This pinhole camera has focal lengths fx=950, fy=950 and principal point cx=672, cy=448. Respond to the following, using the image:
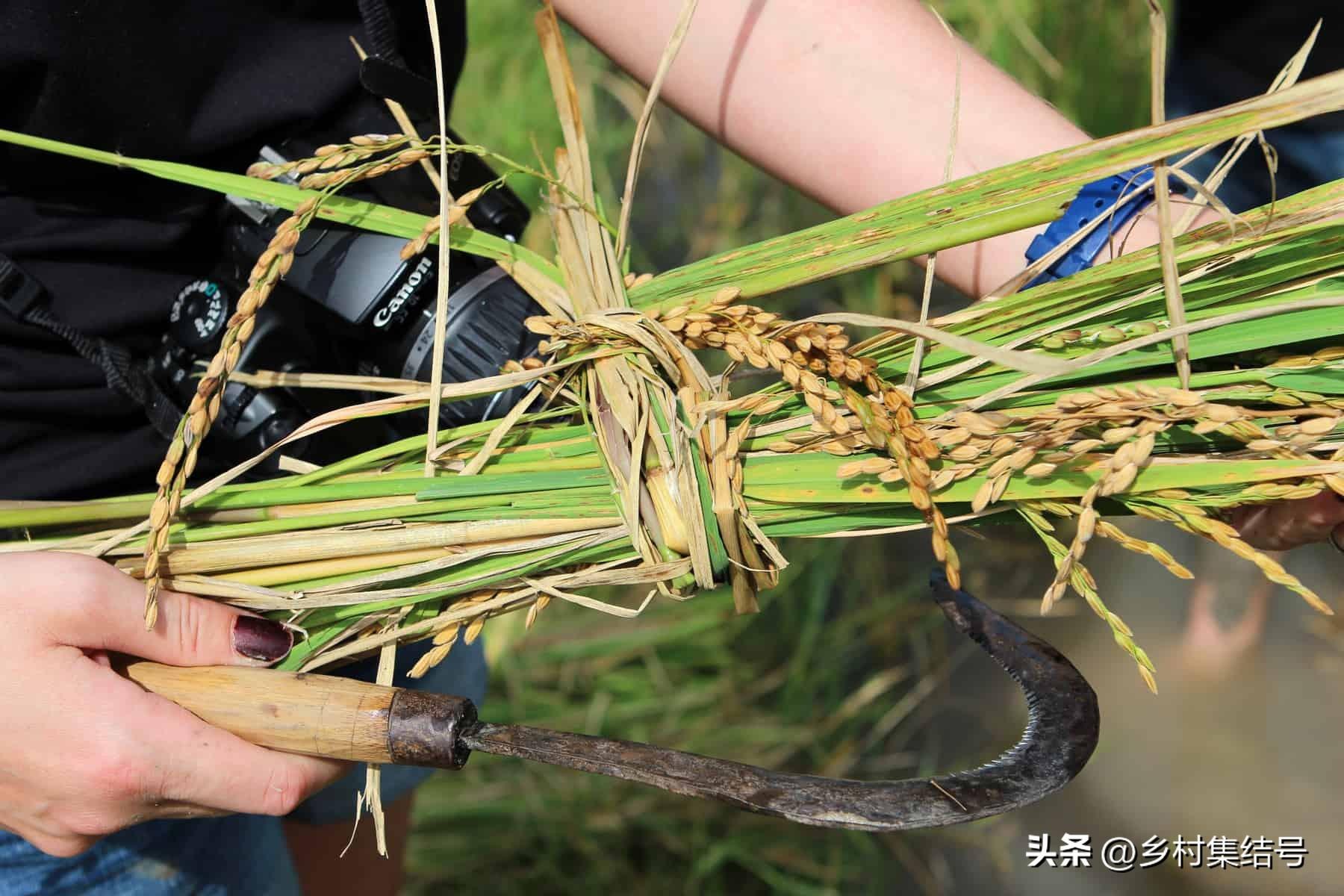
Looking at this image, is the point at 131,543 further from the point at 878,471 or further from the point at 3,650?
the point at 878,471

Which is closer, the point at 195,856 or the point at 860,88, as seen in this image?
the point at 860,88

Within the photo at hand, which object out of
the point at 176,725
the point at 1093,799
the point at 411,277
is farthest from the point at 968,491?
the point at 1093,799

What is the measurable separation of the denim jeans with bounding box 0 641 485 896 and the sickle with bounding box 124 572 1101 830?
0.75ft

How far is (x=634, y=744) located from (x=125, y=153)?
0.62 meters

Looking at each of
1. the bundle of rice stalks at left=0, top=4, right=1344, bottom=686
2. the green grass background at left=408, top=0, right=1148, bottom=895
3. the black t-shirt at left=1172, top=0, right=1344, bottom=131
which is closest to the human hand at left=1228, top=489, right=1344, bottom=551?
the bundle of rice stalks at left=0, top=4, right=1344, bottom=686

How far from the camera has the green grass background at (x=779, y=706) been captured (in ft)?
6.13

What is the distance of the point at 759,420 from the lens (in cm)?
69

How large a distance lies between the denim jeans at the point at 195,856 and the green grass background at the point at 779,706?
33.1 inches

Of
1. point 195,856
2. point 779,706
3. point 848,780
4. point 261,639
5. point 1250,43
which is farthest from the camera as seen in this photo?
point 779,706

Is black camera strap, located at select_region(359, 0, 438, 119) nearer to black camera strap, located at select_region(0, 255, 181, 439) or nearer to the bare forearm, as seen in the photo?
the bare forearm

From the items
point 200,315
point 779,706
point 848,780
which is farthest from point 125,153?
point 779,706

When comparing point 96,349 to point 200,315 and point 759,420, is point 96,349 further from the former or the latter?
point 759,420

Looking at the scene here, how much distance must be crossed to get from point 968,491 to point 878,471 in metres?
0.06

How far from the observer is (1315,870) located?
171 cm
